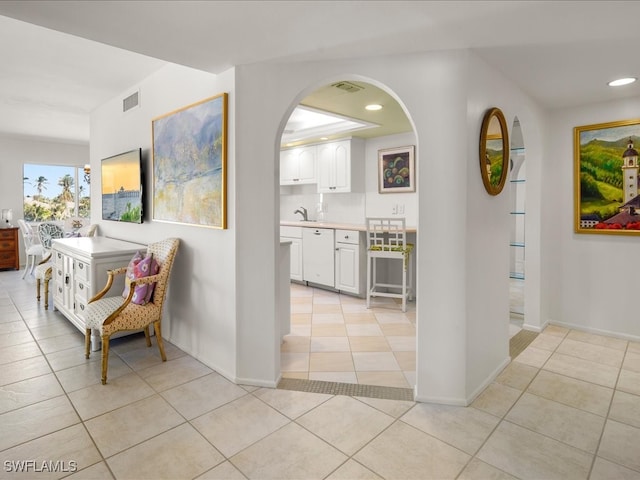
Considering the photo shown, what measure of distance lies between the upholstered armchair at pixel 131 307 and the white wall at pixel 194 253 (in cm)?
17

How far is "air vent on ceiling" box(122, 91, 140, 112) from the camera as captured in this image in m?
3.84

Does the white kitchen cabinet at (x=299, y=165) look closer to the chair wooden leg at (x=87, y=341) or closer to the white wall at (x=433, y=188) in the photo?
the white wall at (x=433, y=188)

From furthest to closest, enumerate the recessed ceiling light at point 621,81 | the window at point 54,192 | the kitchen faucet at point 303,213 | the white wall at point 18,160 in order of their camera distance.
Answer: the window at point 54,192 → the white wall at point 18,160 → the kitchen faucet at point 303,213 → the recessed ceiling light at point 621,81

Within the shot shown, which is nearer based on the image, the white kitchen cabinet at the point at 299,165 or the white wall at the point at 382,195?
the white wall at the point at 382,195

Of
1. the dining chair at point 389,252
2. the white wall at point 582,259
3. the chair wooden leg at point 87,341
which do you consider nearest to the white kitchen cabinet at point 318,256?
the dining chair at point 389,252

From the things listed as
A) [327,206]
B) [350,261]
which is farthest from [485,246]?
[327,206]

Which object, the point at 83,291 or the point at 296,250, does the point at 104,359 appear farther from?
the point at 296,250

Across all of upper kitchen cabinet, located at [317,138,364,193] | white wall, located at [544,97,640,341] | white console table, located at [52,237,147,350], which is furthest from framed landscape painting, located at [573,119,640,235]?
white console table, located at [52,237,147,350]

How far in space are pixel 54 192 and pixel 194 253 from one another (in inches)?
251

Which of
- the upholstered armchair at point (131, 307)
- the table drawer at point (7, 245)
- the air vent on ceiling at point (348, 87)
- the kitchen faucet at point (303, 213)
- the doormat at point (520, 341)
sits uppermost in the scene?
the air vent on ceiling at point (348, 87)

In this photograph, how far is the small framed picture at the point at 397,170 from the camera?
16.8 ft

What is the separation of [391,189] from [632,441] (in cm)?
384

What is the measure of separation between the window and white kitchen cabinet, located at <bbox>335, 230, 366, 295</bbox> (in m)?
5.17

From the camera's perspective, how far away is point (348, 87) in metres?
3.18
